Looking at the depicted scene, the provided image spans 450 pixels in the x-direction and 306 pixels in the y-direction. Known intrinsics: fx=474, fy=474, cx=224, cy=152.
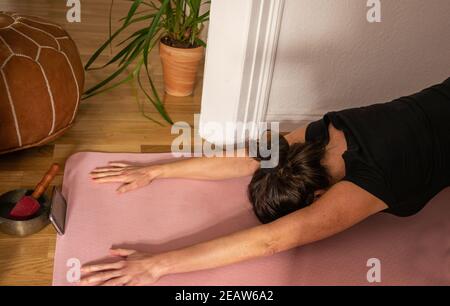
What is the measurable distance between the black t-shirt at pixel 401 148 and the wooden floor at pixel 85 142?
833 millimetres

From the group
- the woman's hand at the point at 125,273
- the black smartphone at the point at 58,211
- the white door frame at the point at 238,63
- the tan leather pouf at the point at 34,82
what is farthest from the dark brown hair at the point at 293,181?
the tan leather pouf at the point at 34,82

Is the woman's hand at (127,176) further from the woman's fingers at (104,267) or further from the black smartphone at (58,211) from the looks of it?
the woman's fingers at (104,267)

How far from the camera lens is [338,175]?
1423mm

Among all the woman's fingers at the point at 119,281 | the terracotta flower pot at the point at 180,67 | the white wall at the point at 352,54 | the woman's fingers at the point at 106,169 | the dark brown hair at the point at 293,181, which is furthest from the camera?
the terracotta flower pot at the point at 180,67

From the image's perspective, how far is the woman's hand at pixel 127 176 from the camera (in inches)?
64.1

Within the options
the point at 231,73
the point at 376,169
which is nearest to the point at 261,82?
the point at 231,73

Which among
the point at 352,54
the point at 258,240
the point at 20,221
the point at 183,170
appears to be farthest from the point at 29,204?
the point at 352,54

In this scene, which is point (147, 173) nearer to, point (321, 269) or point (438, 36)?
point (321, 269)

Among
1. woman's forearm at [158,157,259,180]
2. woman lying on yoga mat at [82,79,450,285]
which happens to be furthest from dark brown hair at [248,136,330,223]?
woman's forearm at [158,157,259,180]

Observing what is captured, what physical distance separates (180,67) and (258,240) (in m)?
1.14

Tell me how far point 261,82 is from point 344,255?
76cm

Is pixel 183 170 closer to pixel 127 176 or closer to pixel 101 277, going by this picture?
pixel 127 176

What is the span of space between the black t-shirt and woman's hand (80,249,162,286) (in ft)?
1.96

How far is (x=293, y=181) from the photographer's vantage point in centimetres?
137
